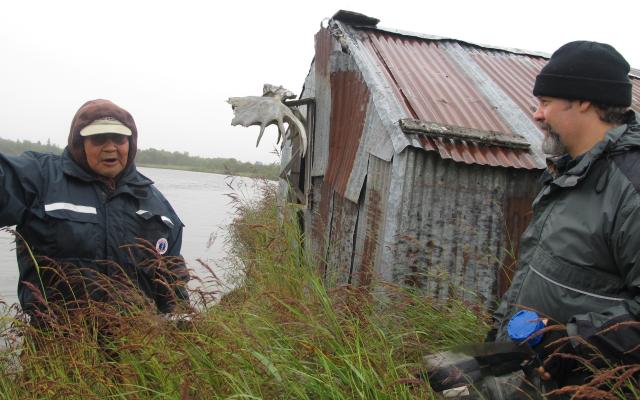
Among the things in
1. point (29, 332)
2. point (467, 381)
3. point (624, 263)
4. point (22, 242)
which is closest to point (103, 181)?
point (22, 242)

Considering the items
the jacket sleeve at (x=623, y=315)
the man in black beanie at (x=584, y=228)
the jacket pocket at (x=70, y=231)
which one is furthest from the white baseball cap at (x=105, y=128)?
the jacket sleeve at (x=623, y=315)

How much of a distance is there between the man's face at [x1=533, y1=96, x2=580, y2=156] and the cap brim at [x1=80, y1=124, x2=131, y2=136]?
2375 millimetres

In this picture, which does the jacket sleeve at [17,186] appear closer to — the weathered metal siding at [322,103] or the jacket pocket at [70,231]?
the jacket pocket at [70,231]

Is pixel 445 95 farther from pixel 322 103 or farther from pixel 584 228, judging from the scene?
pixel 584 228

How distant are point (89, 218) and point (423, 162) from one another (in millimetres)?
2365

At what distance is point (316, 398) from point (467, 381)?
62 centimetres

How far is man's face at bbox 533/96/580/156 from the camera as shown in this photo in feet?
6.81

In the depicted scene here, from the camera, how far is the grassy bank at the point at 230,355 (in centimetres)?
206

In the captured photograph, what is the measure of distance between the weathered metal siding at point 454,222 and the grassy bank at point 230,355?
3.02 ft

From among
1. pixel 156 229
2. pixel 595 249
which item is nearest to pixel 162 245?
pixel 156 229

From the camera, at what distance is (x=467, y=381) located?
6.36 feet

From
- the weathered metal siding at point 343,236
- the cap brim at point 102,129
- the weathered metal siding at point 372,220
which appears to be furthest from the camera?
the weathered metal siding at point 343,236

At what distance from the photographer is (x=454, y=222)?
12.8ft

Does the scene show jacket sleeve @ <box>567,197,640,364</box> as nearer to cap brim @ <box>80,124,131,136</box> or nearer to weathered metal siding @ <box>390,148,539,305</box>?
weathered metal siding @ <box>390,148,539,305</box>
